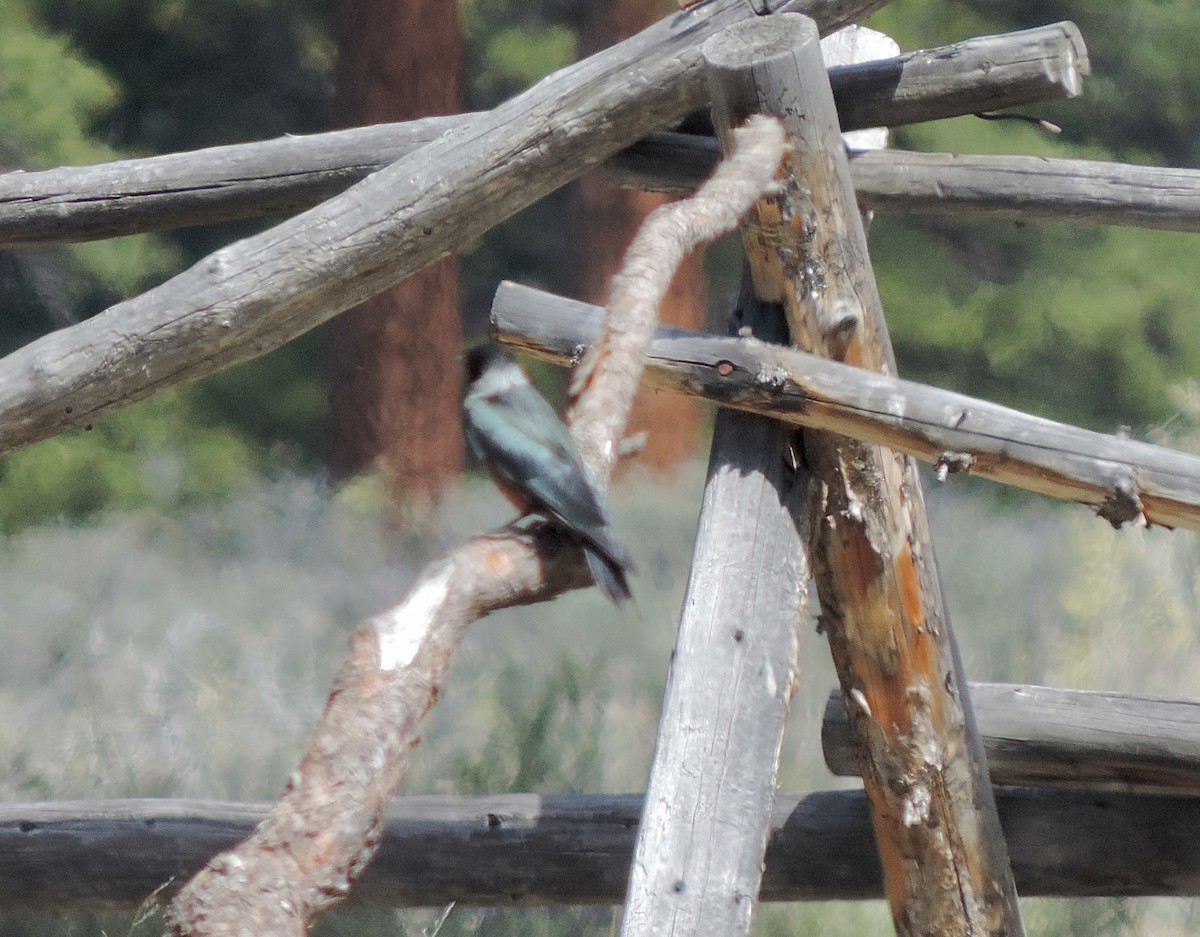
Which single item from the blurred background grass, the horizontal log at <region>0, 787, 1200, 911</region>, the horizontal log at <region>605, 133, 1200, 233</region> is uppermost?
the horizontal log at <region>605, 133, 1200, 233</region>

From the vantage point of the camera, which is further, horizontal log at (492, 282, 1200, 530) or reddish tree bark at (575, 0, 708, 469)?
reddish tree bark at (575, 0, 708, 469)

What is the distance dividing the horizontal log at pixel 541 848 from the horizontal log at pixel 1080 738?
96 millimetres

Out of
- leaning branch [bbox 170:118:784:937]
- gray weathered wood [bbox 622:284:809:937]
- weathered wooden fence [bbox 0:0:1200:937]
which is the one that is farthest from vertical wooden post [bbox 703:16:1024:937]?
leaning branch [bbox 170:118:784:937]

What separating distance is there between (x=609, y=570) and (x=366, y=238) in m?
0.87

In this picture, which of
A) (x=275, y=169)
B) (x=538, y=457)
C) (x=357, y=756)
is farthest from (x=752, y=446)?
(x=357, y=756)

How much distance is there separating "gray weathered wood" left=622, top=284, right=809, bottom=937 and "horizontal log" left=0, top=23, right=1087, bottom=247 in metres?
0.61

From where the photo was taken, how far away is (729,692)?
2.28 metres

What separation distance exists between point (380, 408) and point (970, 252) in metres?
3.60

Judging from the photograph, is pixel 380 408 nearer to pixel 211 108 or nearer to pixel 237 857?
pixel 211 108

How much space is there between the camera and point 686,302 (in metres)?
7.35

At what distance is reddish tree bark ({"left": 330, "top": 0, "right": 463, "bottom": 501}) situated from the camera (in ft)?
23.7

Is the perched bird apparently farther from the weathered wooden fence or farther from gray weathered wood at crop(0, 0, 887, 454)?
gray weathered wood at crop(0, 0, 887, 454)

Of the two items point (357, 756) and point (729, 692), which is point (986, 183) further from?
point (357, 756)

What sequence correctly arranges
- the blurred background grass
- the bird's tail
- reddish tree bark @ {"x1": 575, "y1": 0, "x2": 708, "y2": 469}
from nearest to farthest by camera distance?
the bird's tail, the blurred background grass, reddish tree bark @ {"x1": 575, "y1": 0, "x2": 708, "y2": 469}
